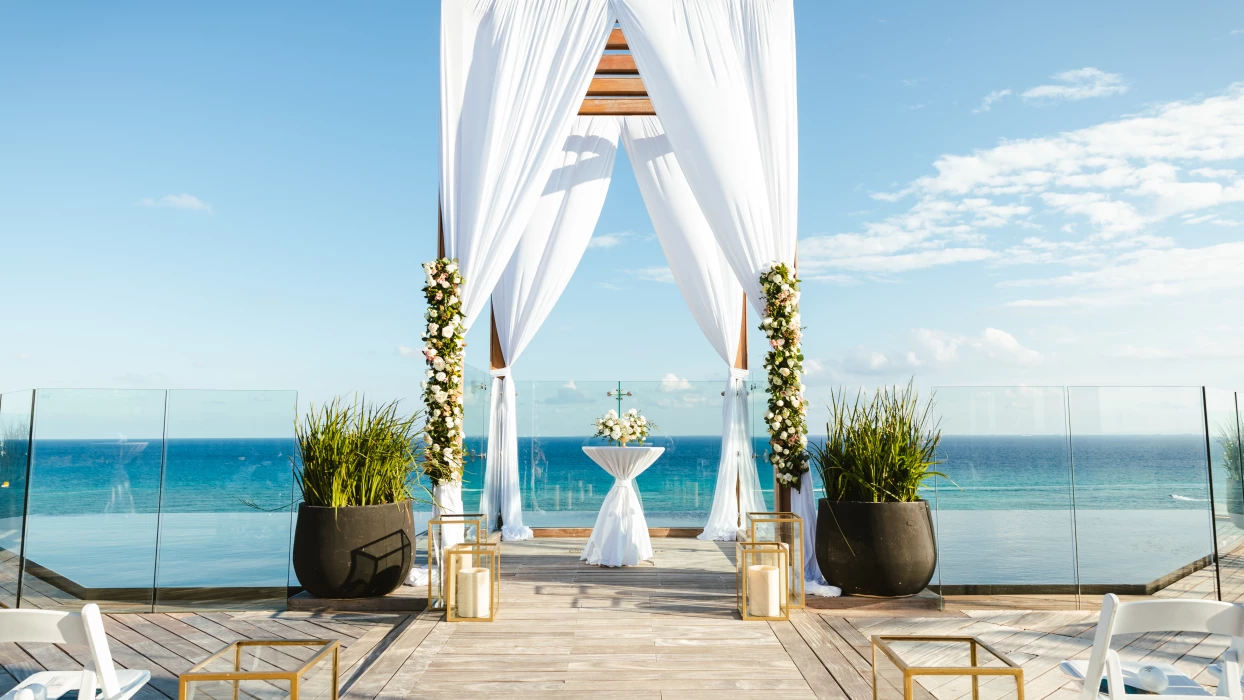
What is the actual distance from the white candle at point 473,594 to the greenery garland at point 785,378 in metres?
2.04

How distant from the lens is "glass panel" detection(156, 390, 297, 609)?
452 centimetres

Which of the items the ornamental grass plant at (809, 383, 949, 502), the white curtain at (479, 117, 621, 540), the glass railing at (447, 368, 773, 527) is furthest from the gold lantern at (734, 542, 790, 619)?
the white curtain at (479, 117, 621, 540)

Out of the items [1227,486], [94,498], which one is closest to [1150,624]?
[1227,486]

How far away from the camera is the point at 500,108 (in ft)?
17.5

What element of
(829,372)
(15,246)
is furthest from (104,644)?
(829,372)

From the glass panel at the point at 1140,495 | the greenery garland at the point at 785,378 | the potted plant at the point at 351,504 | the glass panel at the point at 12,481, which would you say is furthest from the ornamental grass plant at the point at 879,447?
the glass panel at the point at 12,481

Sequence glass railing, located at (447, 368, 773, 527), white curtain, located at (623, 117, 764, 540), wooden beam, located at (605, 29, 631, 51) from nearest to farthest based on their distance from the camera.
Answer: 1. wooden beam, located at (605, 29, 631, 51)
2. white curtain, located at (623, 117, 764, 540)
3. glass railing, located at (447, 368, 773, 527)

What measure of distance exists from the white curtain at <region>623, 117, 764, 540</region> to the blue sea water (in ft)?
8.29

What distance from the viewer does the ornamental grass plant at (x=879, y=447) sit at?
4477mm

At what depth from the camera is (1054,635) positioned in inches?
153

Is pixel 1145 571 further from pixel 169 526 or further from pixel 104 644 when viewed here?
pixel 169 526

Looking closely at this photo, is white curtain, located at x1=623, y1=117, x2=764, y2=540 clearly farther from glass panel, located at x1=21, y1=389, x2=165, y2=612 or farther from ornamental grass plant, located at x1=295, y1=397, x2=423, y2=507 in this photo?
glass panel, located at x1=21, y1=389, x2=165, y2=612

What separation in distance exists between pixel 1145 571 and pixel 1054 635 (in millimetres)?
1128

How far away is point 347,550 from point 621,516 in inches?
80.7
